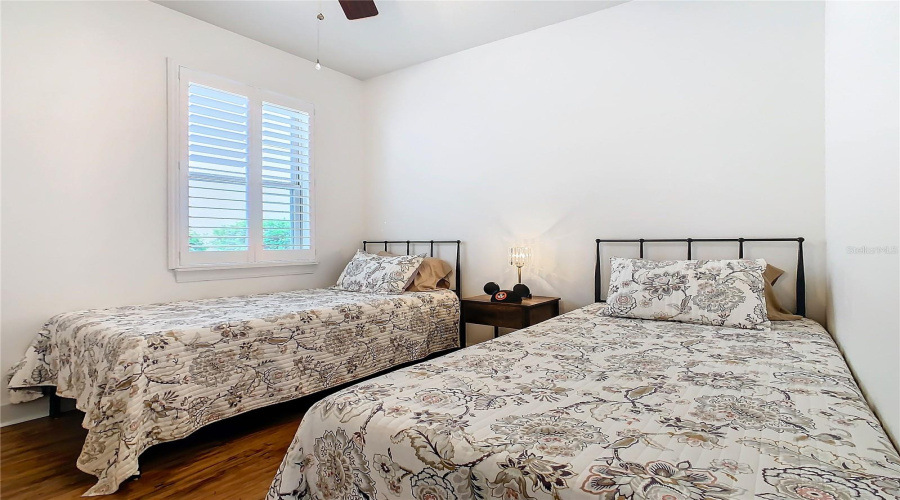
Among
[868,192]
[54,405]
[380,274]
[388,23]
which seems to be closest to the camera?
[868,192]

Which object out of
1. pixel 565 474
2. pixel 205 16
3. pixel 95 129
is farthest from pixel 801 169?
pixel 95 129

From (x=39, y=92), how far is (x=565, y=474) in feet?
10.6

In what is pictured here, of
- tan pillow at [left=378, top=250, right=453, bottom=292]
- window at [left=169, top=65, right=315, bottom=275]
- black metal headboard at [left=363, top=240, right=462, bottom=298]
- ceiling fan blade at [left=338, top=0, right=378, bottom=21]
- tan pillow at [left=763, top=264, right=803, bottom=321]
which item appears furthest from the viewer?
black metal headboard at [left=363, top=240, right=462, bottom=298]

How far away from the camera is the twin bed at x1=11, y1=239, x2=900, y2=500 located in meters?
0.85

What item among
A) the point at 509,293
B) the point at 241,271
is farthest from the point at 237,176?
the point at 509,293

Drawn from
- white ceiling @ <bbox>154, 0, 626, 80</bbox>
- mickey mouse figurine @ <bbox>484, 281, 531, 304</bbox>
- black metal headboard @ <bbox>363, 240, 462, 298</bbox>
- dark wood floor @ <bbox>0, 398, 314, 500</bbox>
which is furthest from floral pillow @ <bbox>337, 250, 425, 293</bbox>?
white ceiling @ <bbox>154, 0, 626, 80</bbox>

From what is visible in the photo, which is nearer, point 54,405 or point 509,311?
point 54,405

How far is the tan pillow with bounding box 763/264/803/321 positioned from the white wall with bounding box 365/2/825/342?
10 cm

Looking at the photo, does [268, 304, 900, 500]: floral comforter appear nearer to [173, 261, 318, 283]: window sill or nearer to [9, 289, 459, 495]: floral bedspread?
[9, 289, 459, 495]: floral bedspread

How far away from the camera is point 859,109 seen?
1493 mm

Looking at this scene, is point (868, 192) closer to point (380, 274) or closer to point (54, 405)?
point (380, 274)

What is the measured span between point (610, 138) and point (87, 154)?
126 inches

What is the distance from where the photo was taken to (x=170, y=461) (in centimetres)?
207

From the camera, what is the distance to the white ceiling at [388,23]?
3027 mm
